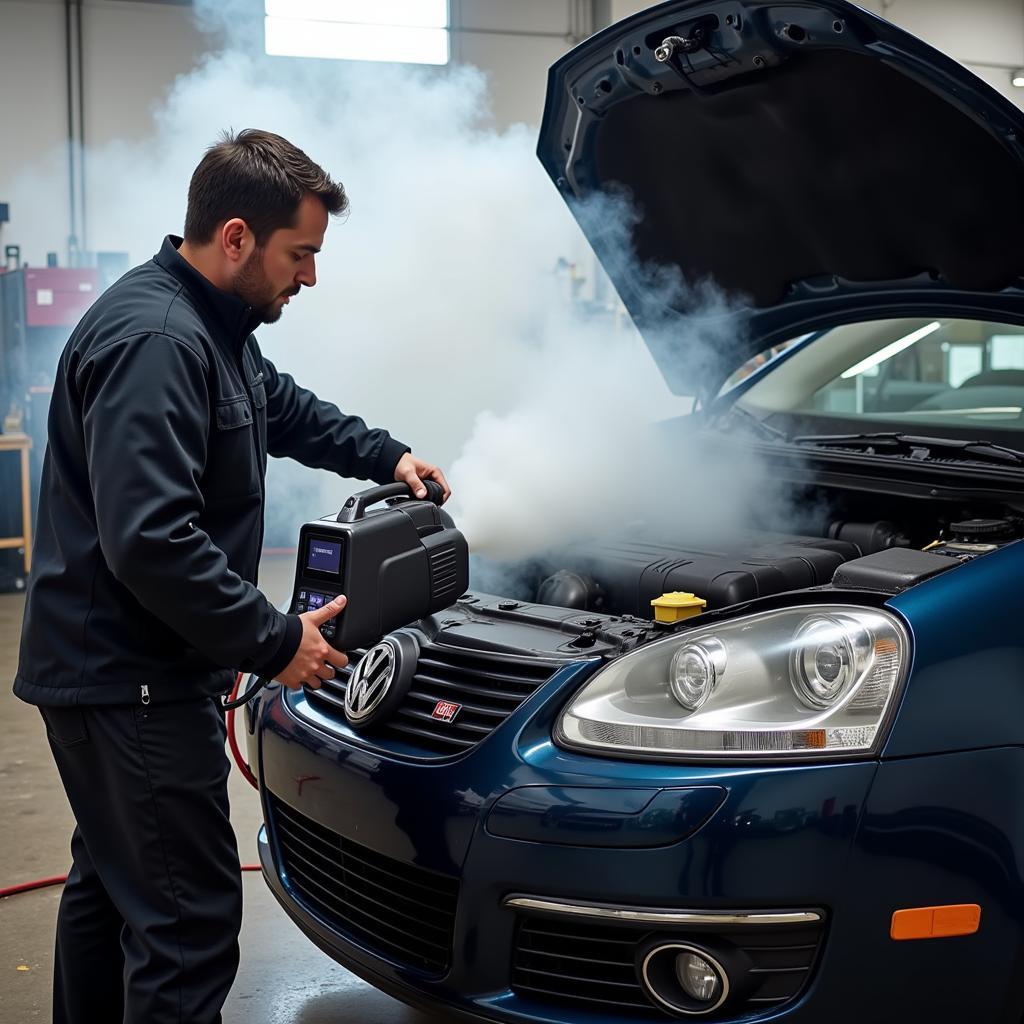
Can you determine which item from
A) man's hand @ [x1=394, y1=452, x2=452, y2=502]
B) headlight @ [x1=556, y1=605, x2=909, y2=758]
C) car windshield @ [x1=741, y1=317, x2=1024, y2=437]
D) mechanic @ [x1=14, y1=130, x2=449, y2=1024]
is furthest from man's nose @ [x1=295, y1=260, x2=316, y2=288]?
car windshield @ [x1=741, y1=317, x2=1024, y2=437]

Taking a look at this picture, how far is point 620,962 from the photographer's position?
145cm

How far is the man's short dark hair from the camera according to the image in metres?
1.57

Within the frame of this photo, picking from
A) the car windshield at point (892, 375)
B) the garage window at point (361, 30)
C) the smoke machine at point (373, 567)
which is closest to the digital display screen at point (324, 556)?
the smoke machine at point (373, 567)

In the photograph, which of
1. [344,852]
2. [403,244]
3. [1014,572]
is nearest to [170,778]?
[344,852]

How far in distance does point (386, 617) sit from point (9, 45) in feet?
27.1

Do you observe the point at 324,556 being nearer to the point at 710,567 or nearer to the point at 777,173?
the point at 710,567

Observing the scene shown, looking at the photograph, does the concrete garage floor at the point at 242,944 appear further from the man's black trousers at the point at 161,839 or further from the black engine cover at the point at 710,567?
the black engine cover at the point at 710,567

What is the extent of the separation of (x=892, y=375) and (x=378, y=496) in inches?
62.5

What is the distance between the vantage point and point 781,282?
2.61 meters

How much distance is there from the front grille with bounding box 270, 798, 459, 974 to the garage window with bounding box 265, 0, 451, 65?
782 cm

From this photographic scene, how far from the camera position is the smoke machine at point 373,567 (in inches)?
64.9

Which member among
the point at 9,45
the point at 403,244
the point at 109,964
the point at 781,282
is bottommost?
the point at 109,964

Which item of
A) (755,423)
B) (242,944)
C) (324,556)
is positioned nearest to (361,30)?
(755,423)

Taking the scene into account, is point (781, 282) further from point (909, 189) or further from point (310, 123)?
point (310, 123)
